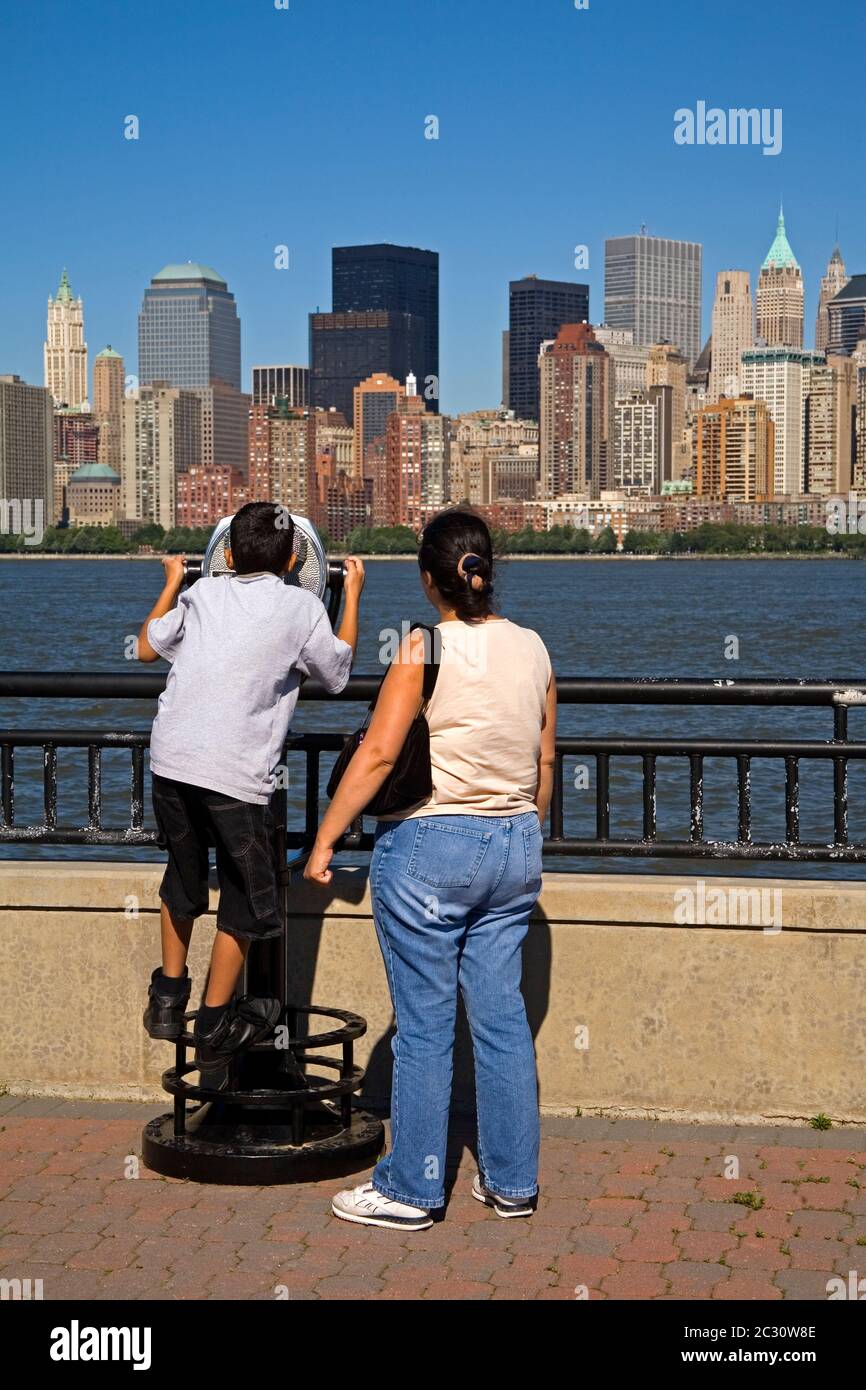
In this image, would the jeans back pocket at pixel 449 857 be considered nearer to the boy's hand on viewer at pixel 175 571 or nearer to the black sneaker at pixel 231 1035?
the black sneaker at pixel 231 1035

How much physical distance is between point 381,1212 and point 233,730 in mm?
1280

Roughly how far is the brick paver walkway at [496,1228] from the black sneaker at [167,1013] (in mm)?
390

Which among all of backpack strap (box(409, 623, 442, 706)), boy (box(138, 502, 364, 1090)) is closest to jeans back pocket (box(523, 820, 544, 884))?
backpack strap (box(409, 623, 442, 706))

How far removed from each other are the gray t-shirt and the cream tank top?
420 mm

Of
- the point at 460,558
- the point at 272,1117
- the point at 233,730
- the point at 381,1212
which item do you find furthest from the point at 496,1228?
the point at 460,558

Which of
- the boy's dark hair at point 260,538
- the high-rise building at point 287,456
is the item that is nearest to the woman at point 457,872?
the boy's dark hair at point 260,538

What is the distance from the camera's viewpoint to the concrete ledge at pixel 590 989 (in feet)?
18.3

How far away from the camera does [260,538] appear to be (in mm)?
5004

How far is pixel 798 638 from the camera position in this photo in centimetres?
6309

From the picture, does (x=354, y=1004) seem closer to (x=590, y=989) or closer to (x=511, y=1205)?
(x=590, y=989)

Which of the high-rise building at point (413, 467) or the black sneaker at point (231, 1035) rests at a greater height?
the high-rise building at point (413, 467)
